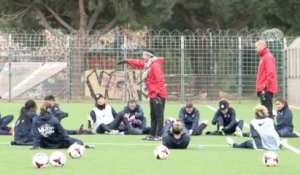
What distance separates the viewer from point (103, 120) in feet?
65.6

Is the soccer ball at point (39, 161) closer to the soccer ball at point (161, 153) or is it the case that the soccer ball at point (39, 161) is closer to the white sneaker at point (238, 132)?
the soccer ball at point (161, 153)

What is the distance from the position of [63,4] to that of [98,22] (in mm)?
2128

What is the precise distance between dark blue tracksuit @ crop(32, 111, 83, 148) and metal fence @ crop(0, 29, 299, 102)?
67.4ft

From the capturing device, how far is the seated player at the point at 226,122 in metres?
19.5

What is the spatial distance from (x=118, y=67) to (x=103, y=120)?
17.0m

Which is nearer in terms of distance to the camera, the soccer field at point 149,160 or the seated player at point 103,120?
the soccer field at point 149,160

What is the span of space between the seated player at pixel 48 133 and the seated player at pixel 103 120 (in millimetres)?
4384

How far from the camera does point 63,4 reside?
129 ft

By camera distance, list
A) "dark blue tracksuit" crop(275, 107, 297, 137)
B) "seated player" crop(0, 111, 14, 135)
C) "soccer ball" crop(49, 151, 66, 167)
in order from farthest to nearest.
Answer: "seated player" crop(0, 111, 14, 135)
"dark blue tracksuit" crop(275, 107, 297, 137)
"soccer ball" crop(49, 151, 66, 167)

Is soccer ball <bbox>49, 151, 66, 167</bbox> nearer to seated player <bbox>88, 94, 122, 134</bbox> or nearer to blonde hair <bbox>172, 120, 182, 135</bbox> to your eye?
blonde hair <bbox>172, 120, 182, 135</bbox>

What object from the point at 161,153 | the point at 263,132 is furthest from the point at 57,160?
the point at 263,132

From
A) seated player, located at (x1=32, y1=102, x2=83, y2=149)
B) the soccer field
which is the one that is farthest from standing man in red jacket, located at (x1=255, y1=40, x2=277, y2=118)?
seated player, located at (x1=32, y1=102, x2=83, y2=149)

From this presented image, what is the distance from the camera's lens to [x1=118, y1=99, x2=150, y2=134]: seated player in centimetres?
1983

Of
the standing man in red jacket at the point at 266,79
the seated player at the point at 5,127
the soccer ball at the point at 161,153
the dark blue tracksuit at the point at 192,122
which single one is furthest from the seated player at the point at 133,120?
the soccer ball at the point at 161,153
